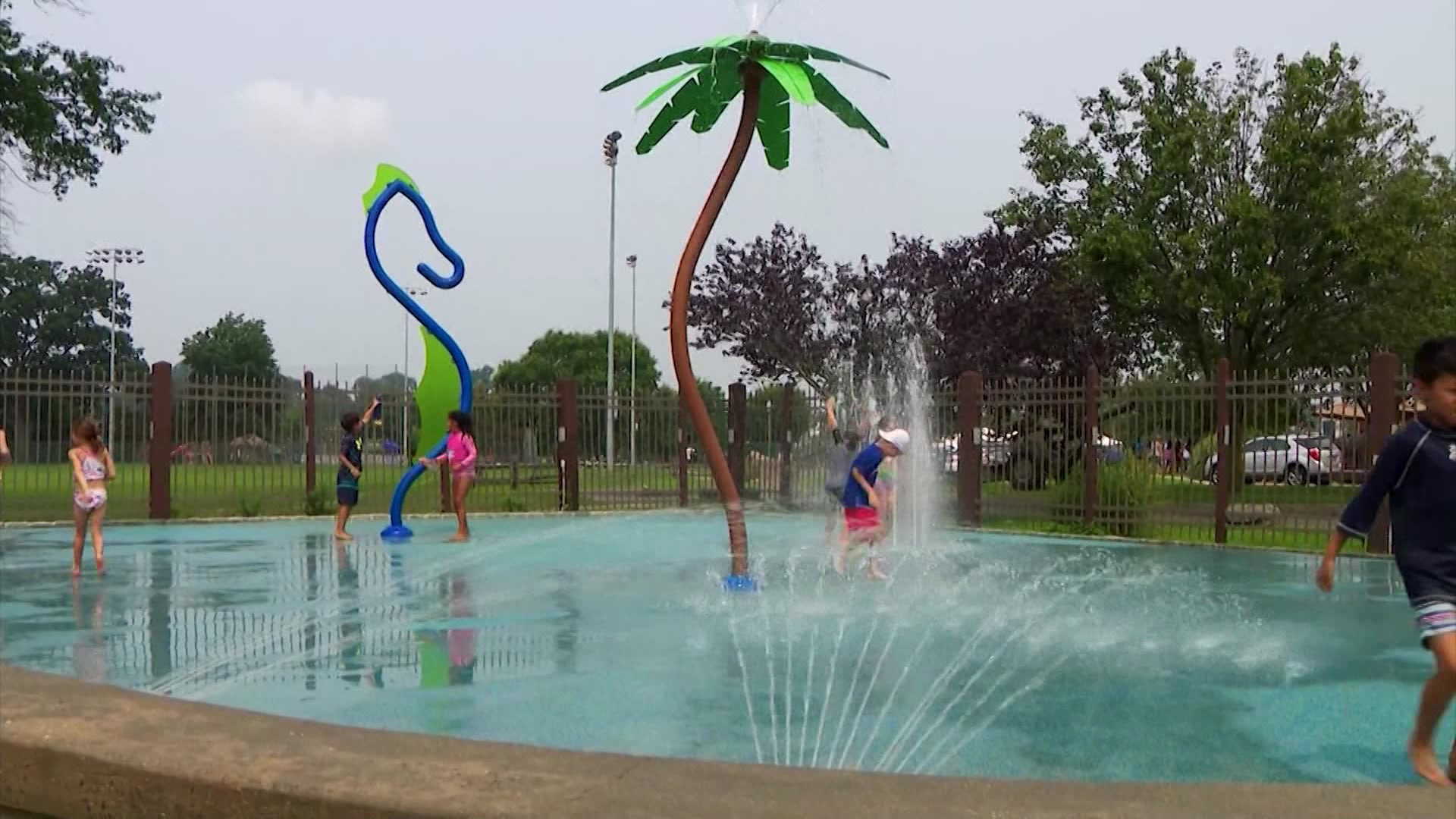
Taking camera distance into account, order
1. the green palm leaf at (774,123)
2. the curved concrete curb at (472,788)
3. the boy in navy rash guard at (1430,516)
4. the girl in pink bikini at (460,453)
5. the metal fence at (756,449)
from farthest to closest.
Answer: the metal fence at (756,449), the girl in pink bikini at (460,453), the green palm leaf at (774,123), the boy in navy rash guard at (1430,516), the curved concrete curb at (472,788)

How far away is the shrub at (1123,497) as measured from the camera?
53.2ft

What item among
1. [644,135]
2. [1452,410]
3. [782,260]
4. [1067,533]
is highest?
[782,260]

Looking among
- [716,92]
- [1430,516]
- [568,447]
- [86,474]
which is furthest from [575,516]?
[1430,516]

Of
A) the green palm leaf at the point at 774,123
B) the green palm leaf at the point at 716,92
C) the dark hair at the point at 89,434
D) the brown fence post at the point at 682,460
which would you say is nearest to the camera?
the green palm leaf at the point at 716,92

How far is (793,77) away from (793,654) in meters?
4.60

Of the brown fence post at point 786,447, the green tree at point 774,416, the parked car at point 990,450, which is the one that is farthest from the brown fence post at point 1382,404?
the brown fence post at point 786,447

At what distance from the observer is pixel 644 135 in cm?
1040

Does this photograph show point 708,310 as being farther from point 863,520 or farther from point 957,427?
point 863,520

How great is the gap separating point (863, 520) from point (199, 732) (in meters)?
7.76

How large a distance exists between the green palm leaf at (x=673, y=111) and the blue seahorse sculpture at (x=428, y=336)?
20.3 feet

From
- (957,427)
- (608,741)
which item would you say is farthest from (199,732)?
(957,427)

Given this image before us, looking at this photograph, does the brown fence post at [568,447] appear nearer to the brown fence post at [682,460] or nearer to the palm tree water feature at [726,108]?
the brown fence post at [682,460]

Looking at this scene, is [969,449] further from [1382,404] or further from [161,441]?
[161,441]

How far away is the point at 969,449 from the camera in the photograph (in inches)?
701
